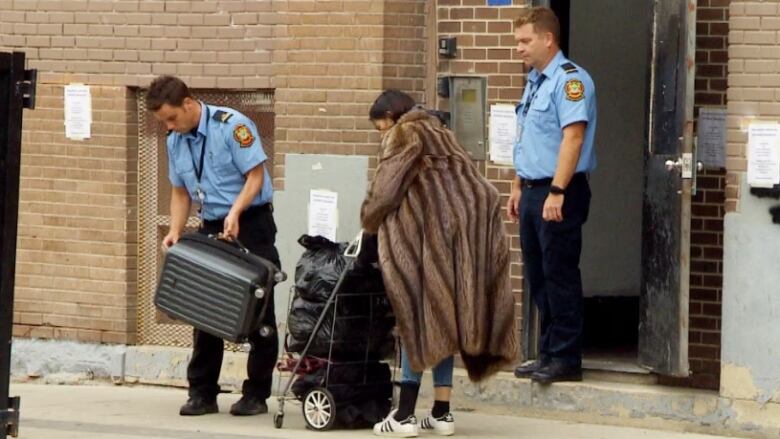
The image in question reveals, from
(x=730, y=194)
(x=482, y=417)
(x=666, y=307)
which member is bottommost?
(x=482, y=417)

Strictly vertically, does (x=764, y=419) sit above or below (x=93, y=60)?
below

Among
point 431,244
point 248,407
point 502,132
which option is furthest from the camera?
point 502,132

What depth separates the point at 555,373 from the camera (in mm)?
9672

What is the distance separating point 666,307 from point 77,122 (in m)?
3.94

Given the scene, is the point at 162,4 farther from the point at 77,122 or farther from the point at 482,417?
the point at 482,417

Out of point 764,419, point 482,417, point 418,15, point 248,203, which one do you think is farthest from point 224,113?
point 764,419

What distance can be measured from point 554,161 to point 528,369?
3.80 feet

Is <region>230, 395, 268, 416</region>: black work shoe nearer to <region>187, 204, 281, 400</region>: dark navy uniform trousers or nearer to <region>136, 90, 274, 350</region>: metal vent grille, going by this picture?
<region>187, 204, 281, 400</region>: dark navy uniform trousers

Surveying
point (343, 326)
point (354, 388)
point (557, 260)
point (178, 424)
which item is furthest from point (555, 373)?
point (178, 424)

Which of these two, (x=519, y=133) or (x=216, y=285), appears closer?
(x=216, y=285)

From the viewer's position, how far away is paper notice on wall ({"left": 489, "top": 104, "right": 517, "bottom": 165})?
32.7 ft

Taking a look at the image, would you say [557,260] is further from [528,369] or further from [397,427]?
[397,427]

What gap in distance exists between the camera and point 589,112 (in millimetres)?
9422

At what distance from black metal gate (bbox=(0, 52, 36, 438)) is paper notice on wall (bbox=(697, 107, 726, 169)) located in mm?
3480
